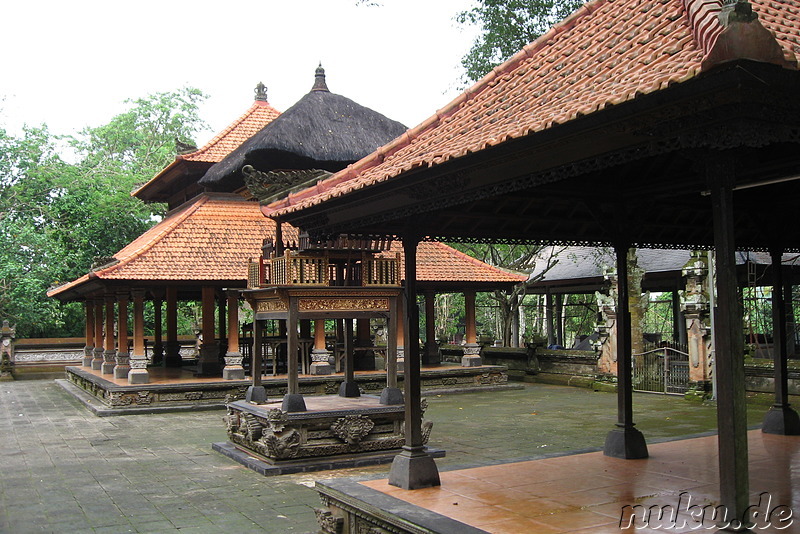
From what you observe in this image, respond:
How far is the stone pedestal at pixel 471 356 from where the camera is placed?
2077 cm

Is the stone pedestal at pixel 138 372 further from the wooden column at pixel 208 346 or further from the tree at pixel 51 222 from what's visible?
the tree at pixel 51 222

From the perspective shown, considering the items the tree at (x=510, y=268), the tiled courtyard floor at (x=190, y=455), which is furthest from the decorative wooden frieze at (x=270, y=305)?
the tree at (x=510, y=268)

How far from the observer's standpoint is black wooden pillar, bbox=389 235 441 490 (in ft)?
21.8

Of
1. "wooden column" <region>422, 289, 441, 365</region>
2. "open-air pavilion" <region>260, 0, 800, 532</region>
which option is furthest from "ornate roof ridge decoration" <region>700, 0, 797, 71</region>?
"wooden column" <region>422, 289, 441, 365</region>

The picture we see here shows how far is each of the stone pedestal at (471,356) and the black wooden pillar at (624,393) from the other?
12.8 metres

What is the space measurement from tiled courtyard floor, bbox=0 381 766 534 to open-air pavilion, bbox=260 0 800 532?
6.00 feet

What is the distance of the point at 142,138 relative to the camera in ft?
134

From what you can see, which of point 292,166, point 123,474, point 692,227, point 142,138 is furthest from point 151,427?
point 142,138

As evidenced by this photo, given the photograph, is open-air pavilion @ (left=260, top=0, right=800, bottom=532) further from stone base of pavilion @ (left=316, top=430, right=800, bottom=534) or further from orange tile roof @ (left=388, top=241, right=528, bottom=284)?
orange tile roof @ (left=388, top=241, right=528, bottom=284)

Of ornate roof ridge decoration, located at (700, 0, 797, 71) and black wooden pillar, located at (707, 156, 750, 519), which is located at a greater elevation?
ornate roof ridge decoration, located at (700, 0, 797, 71)

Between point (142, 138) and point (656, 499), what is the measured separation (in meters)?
39.1

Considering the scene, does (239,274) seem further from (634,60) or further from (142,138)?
(142,138)

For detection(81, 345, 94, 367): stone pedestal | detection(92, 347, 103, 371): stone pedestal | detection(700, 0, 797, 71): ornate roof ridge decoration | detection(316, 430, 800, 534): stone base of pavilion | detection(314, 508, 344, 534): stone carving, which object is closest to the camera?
detection(700, 0, 797, 71): ornate roof ridge decoration

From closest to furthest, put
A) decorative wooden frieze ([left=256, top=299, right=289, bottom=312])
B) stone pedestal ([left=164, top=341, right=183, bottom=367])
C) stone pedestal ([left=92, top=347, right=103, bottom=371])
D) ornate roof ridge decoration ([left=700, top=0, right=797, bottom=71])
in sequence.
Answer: ornate roof ridge decoration ([left=700, top=0, right=797, bottom=71])
decorative wooden frieze ([left=256, top=299, right=289, bottom=312])
stone pedestal ([left=92, top=347, right=103, bottom=371])
stone pedestal ([left=164, top=341, right=183, bottom=367])
